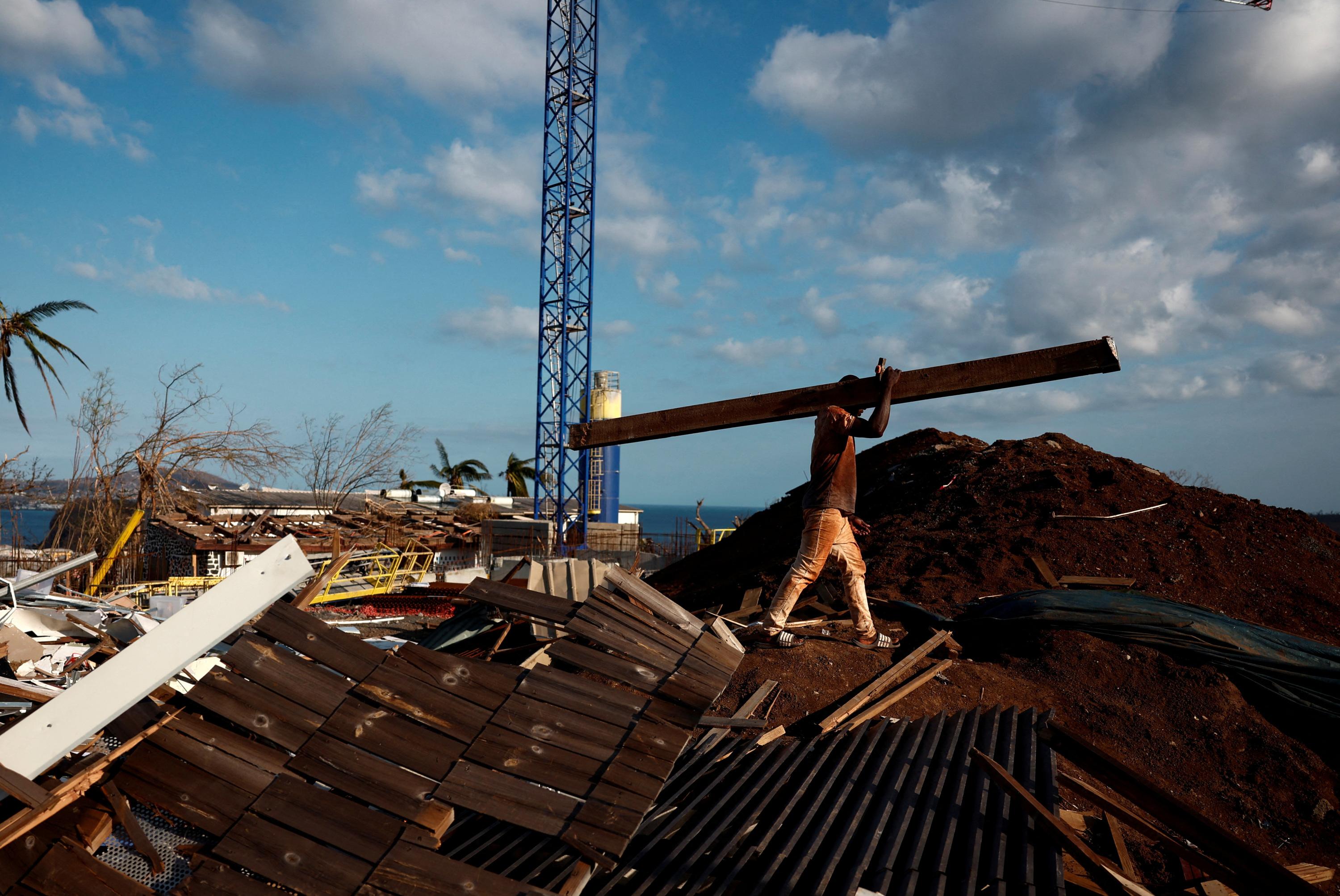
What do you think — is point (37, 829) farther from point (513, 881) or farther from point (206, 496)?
point (206, 496)

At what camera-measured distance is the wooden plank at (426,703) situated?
12.3ft

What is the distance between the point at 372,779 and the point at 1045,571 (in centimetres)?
734

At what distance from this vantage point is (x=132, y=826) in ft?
10.8

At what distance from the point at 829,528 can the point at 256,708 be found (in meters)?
3.89

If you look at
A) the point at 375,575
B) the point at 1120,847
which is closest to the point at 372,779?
the point at 1120,847

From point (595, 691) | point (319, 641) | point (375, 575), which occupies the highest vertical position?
point (319, 641)

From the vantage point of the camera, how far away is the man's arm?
5246mm

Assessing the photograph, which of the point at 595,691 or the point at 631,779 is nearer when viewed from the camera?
the point at 631,779

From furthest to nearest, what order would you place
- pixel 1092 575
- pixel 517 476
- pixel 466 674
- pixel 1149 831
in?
1. pixel 517 476
2. pixel 1092 575
3. pixel 466 674
4. pixel 1149 831

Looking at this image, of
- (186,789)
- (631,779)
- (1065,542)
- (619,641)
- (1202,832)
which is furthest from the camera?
(1065,542)

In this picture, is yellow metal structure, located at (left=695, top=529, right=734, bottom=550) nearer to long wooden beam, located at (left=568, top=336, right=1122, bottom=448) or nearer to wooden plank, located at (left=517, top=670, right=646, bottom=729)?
long wooden beam, located at (left=568, top=336, right=1122, bottom=448)

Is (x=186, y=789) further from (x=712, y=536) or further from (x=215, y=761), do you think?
(x=712, y=536)

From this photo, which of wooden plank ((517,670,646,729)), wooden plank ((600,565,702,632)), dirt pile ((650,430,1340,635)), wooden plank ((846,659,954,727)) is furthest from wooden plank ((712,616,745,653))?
dirt pile ((650,430,1340,635))

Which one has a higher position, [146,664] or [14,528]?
[146,664]
